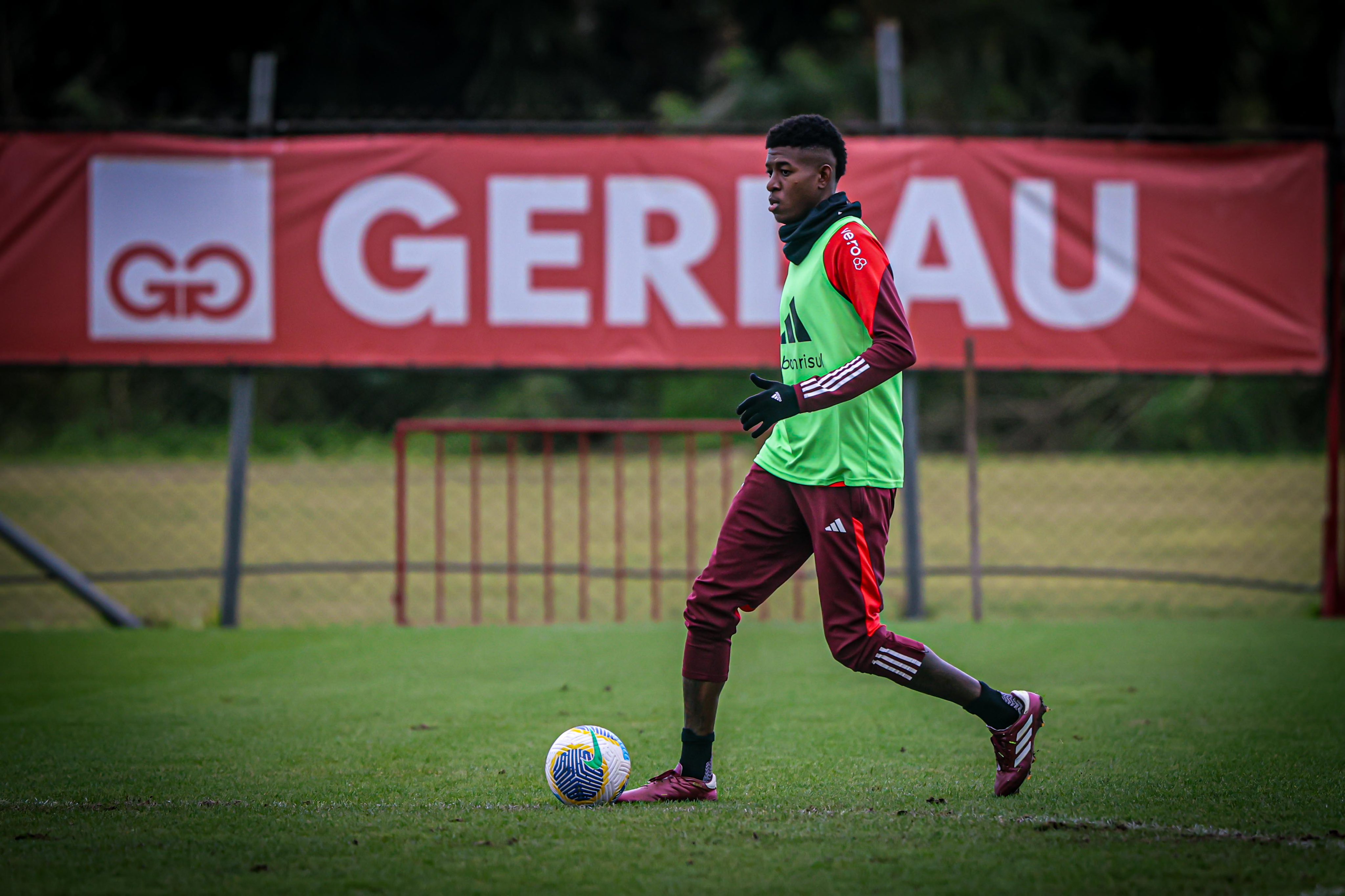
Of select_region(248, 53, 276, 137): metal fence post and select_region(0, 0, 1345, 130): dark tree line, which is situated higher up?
select_region(0, 0, 1345, 130): dark tree line

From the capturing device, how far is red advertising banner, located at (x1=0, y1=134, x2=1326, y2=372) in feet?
Result: 27.0

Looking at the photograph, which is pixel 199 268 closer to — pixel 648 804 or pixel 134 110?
pixel 648 804

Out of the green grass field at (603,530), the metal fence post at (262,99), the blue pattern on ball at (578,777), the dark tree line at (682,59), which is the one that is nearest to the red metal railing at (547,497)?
the green grass field at (603,530)

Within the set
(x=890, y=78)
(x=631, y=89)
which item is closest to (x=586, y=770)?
(x=890, y=78)

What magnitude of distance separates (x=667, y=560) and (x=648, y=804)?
797 centimetres

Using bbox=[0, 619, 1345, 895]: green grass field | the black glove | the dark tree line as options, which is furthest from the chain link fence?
the black glove

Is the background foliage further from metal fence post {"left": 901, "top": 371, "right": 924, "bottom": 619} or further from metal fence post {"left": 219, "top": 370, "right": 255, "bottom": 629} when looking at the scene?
metal fence post {"left": 219, "top": 370, "right": 255, "bottom": 629}

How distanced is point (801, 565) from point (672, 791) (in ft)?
2.51

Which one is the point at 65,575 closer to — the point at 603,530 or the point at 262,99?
the point at 262,99

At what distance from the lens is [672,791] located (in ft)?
12.3

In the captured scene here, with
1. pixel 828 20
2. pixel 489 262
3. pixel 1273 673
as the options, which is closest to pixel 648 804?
pixel 1273 673

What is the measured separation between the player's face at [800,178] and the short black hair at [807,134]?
0.01 m

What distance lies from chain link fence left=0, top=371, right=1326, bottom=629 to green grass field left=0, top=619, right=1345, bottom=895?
2.07m

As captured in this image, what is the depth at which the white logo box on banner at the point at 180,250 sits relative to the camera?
8.11 m
